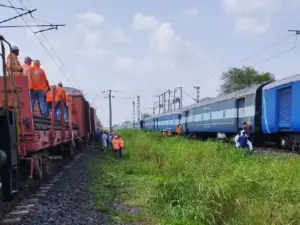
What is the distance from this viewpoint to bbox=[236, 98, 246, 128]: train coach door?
85.0 ft

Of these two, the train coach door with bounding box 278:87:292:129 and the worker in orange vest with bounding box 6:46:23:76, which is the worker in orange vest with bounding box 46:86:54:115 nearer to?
the worker in orange vest with bounding box 6:46:23:76

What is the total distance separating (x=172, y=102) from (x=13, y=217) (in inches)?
2776

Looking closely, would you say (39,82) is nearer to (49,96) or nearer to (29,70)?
(29,70)

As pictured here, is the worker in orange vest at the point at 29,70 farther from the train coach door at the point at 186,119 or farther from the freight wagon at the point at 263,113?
the train coach door at the point at 186,119

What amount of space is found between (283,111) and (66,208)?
1382cm

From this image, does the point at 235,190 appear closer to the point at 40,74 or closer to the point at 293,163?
the point at 293,163

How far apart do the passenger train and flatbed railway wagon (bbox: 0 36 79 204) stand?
9.49m

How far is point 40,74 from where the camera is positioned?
1134cm

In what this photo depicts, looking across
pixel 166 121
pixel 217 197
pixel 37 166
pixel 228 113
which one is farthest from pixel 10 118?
pixel 166 121

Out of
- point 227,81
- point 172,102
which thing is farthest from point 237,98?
point 227,81

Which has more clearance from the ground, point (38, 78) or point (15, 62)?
point (15, 62)

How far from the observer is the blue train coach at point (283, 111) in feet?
59.1

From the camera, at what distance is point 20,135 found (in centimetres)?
824

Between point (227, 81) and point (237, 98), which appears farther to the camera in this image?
point (227, 81)
